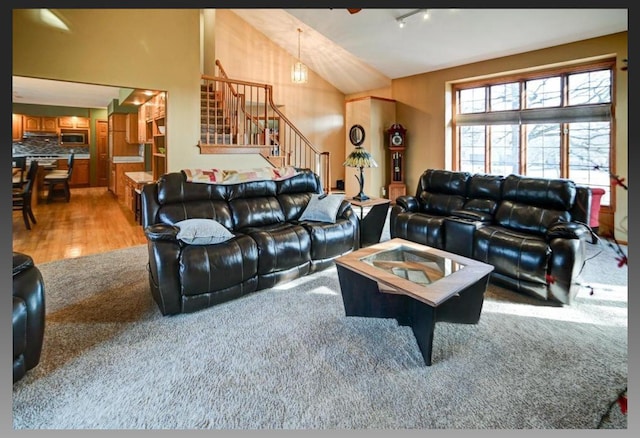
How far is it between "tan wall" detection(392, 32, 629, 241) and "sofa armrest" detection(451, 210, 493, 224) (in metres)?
2.41

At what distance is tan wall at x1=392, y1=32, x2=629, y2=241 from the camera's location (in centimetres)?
505

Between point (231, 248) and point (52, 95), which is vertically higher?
point (52, 95)

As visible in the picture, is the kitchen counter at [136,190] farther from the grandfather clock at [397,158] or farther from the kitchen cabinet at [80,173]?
the grandfather clock at [397,158]

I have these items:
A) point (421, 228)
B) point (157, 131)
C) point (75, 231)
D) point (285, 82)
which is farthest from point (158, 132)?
point (421, 228)

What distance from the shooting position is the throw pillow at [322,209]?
377 cm

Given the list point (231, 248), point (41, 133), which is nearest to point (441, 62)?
point (231, 248)

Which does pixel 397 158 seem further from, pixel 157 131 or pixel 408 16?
pixel 157 131

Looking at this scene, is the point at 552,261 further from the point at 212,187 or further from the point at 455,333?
the point at 212,187

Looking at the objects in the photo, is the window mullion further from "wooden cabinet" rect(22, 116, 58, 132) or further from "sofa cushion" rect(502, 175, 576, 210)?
"wooden cabinet" rect(22, 116, 58, 132)

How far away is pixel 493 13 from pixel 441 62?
1.85 metres

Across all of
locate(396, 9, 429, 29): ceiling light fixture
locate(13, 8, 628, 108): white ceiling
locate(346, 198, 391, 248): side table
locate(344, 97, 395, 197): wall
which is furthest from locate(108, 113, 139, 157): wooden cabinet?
locate(346, 198, 391, 248): side table

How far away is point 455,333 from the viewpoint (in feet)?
8.14

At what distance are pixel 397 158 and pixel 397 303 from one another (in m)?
5.72

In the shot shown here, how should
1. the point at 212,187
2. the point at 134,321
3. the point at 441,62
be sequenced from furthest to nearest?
1. the point at 441,62
2. the point at 212,187
3. the point at 134,321
